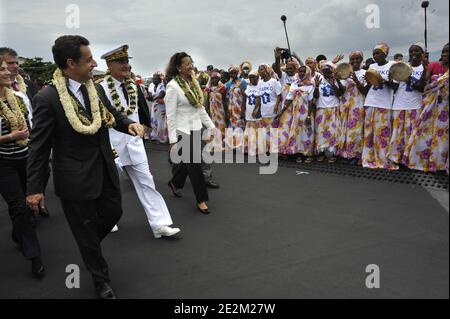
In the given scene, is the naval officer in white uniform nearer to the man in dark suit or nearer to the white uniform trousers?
the white uniform trousers

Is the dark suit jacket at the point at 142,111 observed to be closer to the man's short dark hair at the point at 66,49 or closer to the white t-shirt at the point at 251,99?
the man's short dark hair at the point at 66,49

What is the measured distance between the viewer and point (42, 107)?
2.65 meters

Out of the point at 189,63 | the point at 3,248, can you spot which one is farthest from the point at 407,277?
the point at 3,248

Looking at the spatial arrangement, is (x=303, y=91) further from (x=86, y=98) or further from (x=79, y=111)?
(x=79, y=111)

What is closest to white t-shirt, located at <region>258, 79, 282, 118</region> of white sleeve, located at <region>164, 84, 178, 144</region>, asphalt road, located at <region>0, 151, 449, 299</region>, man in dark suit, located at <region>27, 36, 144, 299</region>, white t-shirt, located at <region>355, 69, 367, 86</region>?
white t-shirt, located at <region>355, 69, 367, 86</region>

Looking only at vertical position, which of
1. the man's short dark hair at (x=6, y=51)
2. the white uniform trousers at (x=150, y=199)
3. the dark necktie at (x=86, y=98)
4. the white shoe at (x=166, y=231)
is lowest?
the white shoe at (x=166, y=231)

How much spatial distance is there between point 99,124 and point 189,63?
6.31 ft

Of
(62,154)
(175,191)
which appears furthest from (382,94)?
(62,154)

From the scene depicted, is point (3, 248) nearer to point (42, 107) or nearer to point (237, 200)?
point (42, 107)

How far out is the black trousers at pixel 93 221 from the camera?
2791 mm

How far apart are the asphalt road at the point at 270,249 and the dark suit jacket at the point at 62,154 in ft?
2.80

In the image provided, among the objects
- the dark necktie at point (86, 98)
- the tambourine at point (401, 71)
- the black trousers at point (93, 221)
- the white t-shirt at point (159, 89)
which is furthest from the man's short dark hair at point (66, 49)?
the white t-shirt at point (159, 89)

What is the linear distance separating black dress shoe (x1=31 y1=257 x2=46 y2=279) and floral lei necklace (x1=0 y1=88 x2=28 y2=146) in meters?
1.02

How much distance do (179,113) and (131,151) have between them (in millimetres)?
836
